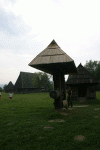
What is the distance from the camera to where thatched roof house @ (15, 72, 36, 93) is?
42.8 metres

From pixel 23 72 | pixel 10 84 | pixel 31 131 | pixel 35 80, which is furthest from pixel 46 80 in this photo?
pixel 31 131

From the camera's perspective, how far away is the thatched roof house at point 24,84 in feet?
140

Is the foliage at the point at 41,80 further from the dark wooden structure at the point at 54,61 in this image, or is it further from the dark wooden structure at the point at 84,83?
the dark wooden structure at the point at 54,61

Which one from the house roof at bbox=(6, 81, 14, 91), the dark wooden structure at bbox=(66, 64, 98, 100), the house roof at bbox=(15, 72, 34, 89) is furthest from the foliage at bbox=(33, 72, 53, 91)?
the dark wooden structure at bbox=(66, 64, 98, 100)

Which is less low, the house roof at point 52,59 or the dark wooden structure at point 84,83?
the house roof at point 52,59

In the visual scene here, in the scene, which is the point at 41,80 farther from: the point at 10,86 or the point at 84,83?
the point at 84,83

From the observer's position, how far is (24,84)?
43.2 metres

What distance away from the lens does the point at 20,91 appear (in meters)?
42.9

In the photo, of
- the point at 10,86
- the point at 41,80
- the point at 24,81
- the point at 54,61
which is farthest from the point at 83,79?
the point at 10,86

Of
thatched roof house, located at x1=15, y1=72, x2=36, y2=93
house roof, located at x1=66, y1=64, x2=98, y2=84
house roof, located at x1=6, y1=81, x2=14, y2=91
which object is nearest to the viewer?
house roof, located at x1=66, y1=64, x2=98, y2=84

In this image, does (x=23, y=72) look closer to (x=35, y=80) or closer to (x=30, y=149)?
(x=35, y=80)

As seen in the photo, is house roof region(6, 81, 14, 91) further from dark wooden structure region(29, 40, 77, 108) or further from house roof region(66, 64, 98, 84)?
dark wooden structure region(29, 40, 77, 108)

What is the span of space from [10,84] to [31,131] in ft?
161

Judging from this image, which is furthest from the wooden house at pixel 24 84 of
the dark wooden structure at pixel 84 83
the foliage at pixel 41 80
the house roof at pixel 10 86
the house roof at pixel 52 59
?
the house roof at pixel 52 59
